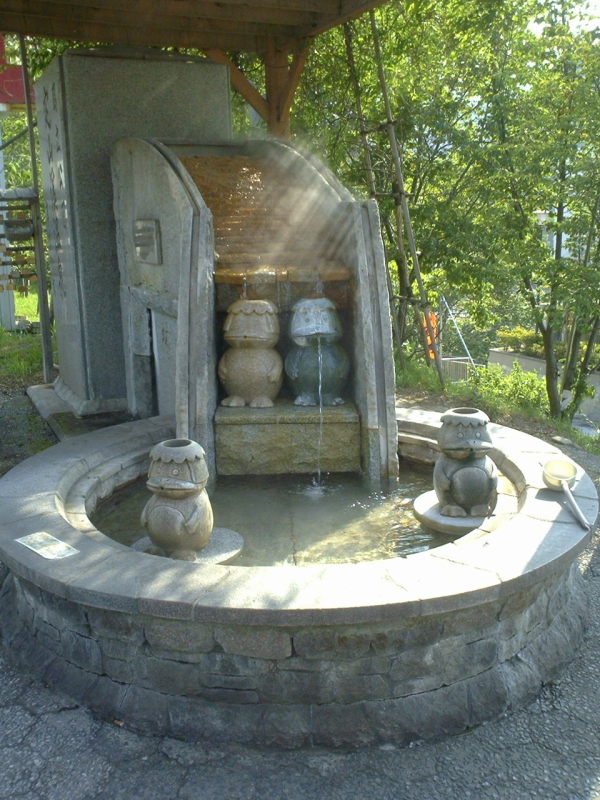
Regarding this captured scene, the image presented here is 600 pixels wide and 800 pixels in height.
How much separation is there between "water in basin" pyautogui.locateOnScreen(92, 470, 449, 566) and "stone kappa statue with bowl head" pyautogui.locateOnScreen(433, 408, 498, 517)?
0.72ft

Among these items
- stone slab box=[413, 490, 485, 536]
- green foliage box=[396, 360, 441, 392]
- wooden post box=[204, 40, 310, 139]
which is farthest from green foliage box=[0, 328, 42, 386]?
stone slab box=[413, 490, 485, 536]

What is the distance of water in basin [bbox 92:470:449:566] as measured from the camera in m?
3.84

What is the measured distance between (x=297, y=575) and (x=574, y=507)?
4.77 feet

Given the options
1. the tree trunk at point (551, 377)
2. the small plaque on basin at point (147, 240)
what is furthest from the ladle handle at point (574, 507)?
the tree trunk at point (551, 377)

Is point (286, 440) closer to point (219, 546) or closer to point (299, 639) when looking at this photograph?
point (219, 546)

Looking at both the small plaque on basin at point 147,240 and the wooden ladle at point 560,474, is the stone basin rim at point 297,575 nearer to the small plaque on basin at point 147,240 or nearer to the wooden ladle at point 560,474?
the wooden ladle at point 560,474

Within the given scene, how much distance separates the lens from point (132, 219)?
247 inches

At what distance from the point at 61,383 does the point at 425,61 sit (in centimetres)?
616

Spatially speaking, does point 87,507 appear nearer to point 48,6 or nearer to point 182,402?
point 182,402

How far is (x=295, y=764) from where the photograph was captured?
2660mm

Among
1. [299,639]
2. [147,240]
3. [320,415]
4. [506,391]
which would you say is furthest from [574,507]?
[506,391]

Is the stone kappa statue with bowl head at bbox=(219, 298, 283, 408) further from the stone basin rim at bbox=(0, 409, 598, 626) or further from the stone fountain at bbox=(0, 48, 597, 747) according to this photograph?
the stone basin rim at bbox=(0, 409, 598, 626)

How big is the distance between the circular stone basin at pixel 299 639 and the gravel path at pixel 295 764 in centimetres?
7

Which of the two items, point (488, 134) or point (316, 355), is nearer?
point (316, 355)
